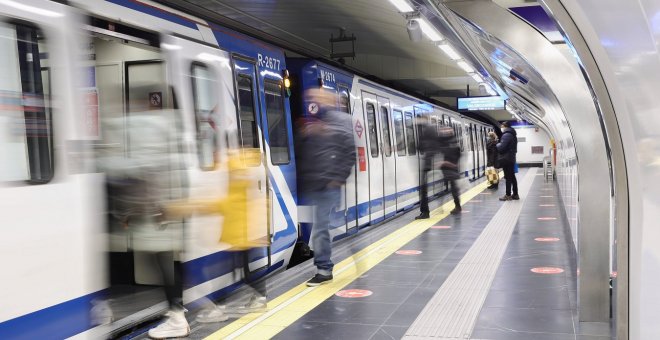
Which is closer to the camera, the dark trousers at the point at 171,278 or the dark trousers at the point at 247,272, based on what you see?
the dark trousers at the point at 171,278

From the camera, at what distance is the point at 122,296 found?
535 centimetres

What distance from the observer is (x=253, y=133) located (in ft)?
20.4

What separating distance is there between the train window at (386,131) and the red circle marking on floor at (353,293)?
5.36 metres

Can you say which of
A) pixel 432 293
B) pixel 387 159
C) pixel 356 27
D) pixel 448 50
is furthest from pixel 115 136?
pixel 356 27

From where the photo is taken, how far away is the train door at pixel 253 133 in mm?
5867

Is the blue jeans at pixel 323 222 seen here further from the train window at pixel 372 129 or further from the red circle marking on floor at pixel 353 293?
the train window at pixel 372 129

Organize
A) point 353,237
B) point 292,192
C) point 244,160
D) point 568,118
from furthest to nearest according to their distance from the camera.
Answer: point 353,237 → point 292,192 → point 244,160 → point 568,118

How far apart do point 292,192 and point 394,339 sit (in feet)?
9.38

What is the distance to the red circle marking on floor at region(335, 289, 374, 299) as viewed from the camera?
5.83 meters

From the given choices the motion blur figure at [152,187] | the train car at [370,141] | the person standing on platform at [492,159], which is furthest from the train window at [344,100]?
the person standing on platform at [492,159]

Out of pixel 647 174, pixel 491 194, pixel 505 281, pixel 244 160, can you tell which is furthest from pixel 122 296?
pixel 491 194

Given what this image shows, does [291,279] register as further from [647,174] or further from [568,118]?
[647,174]

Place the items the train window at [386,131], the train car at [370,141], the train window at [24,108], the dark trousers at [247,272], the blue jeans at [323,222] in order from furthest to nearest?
the train window at [386,131], the train car at [370,141], the blue jeans at [323,222], the dark trousers at [247,272], the train window at [24,108]

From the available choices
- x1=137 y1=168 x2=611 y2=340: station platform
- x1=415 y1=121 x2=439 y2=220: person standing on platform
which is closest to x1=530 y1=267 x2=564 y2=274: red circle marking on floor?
x1=137 y1=168 x2=611 y2=340: station platform
